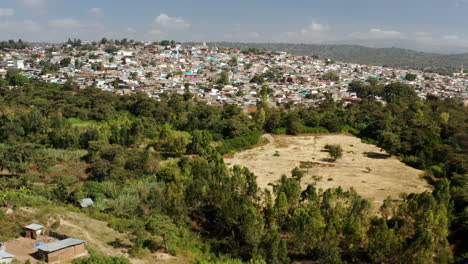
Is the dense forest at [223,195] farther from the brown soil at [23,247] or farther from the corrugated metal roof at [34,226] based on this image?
the corrugated metal roof at [34,226]

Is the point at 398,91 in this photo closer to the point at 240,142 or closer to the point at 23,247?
the point at 240,142

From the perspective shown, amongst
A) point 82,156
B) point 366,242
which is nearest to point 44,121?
point 82,156

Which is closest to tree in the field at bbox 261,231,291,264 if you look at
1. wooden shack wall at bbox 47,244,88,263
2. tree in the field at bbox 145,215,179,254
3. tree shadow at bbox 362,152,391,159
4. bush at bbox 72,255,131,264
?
tree in the field at bbox 145,215,179,254

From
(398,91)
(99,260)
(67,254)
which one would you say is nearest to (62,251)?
(67,254)

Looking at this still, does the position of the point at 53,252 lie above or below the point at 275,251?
above

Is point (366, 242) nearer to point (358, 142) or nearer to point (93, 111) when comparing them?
point (358, 142)

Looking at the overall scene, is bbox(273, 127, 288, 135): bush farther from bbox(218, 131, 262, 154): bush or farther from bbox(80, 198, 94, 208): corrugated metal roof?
bbox(80, 198, 94, 208): corrugated metal roof
